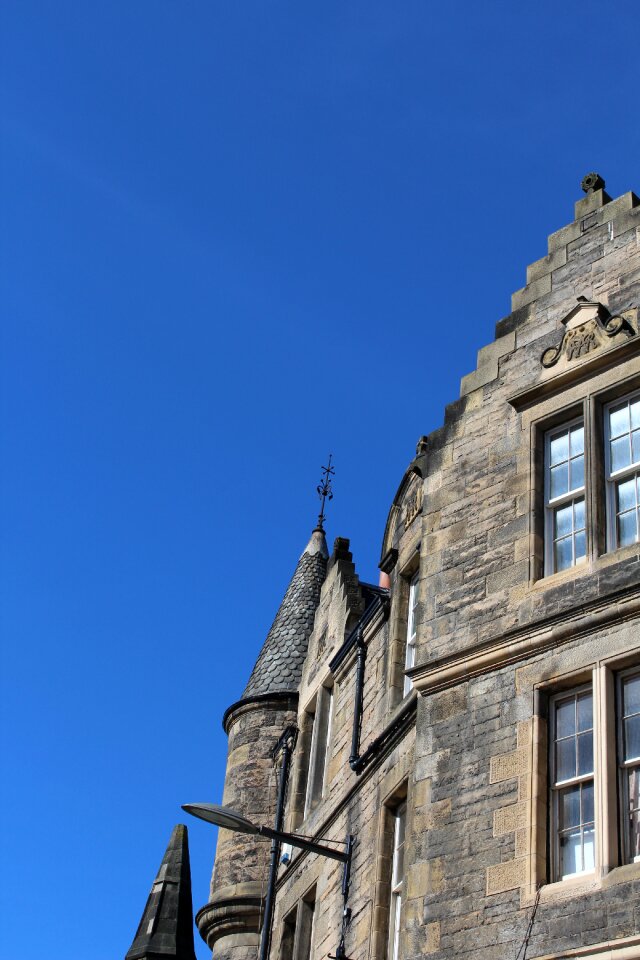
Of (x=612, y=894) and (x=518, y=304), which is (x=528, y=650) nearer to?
(x=612, y=894)

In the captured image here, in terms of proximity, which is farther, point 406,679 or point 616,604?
point 406,679

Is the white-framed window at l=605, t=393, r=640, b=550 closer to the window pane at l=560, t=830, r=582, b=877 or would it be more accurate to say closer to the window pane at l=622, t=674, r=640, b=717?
the window pane at l=622, t=674, r=640, b=717

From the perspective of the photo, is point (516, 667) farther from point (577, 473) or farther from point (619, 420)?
point (619, 420)

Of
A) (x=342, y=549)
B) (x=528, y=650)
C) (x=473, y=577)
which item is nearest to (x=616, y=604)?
(x=528, y=650)

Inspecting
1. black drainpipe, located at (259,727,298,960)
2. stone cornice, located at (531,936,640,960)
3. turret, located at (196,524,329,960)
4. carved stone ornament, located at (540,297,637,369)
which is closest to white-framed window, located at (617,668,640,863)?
stone cornice, located at (531,936,640,960)

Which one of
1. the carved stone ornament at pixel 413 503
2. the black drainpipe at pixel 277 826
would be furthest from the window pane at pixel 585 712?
the black drainpipe at pixel 277 826

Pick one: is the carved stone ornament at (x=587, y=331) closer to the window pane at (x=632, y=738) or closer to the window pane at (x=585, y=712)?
the window pane at (x=585, y=712)

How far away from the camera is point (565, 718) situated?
37.5 ft

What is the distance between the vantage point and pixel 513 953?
10.5m

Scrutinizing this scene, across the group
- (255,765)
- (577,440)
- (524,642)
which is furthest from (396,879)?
(255,765)

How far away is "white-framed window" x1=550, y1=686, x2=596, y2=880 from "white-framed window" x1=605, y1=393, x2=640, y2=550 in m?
1.50

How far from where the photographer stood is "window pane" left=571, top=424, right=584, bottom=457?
12867 millimetres

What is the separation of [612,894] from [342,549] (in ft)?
36.5

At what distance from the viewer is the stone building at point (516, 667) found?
35.2ft
